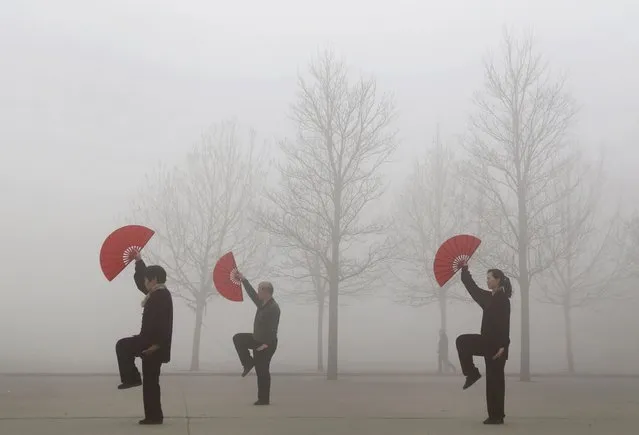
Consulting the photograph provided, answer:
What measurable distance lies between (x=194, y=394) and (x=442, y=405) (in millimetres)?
4684

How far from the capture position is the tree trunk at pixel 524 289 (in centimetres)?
1895

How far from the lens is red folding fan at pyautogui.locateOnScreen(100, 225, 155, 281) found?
8.27 meters

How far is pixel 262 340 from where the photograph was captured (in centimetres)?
1051

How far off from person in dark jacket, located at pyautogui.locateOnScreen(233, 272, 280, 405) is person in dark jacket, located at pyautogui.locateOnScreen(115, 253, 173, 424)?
2.54 meters

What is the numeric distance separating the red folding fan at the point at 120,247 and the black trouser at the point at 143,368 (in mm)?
928

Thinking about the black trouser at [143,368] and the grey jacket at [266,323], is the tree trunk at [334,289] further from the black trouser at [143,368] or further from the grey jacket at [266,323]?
the black trouser at [143,368]

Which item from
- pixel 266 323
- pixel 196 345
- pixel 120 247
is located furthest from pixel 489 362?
pixel 196 345

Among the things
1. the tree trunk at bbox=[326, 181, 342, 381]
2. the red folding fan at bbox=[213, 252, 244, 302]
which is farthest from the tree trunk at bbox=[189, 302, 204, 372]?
the red folding fan at bbox=[213, 252, 244, 302]

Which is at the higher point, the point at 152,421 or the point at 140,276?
the point at 140,276

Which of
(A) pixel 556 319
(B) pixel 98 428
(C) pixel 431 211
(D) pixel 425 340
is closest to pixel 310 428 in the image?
(B) pixel 98 428

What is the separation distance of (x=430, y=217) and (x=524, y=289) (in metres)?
8.51

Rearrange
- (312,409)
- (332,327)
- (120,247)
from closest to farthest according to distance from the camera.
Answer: (120,247), (312,409), (332,327)

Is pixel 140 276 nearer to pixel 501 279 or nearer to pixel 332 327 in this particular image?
pixel 501 279

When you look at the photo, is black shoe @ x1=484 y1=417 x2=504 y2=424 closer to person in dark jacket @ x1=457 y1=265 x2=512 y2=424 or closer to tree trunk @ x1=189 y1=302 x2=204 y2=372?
person in dark jacket @ x1=457 y1=265 x2=512 y2=424
